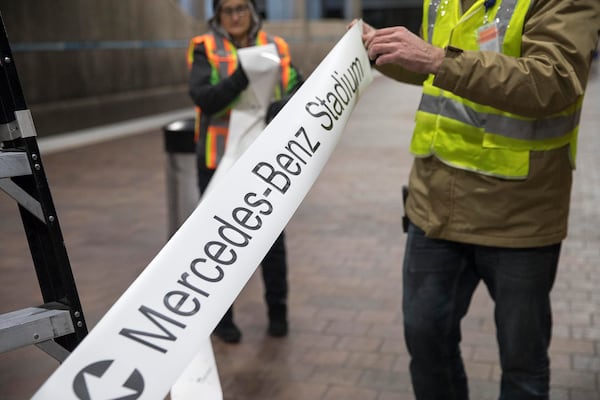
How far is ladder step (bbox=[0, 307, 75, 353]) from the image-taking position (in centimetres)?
186

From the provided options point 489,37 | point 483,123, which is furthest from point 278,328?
point 489,37

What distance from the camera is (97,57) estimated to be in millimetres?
13633

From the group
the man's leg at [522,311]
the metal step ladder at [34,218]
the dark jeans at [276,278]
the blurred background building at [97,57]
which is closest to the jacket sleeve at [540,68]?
the man's leg at [522,311]

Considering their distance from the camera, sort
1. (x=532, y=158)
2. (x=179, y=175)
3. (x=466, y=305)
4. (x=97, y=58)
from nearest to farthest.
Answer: (x=532, y=158) < (x=466, y=305) < (x=179, y=175) < (x=97, y=58)

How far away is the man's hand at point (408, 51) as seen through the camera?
2293 millimetres

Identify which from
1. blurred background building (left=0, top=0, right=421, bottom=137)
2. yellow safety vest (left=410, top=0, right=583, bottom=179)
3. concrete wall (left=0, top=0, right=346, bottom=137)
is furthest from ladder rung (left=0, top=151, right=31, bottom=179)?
concrete wall (left=0, top=0, right=346, bottom=137)

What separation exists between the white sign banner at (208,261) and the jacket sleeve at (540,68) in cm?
35

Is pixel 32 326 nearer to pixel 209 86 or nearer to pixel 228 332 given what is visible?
pixel 209 86

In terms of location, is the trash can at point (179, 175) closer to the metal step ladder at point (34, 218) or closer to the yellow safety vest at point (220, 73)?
the yellow safety vest at point (220, 73)

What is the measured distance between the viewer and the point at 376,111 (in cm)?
1677

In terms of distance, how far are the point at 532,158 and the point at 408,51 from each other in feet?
1.80

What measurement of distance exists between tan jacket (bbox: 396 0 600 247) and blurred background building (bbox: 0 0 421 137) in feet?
26.0

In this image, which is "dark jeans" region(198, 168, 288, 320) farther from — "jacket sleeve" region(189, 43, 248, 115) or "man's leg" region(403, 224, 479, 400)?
"man's leg" region(403, 224, 479, 400)

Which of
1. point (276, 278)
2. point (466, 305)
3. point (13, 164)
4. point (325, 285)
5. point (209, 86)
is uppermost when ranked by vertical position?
point (13, 164)
